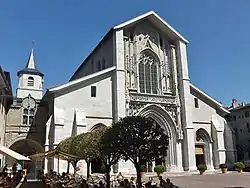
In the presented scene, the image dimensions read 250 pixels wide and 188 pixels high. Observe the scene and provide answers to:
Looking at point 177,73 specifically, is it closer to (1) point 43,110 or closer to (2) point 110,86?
(2) point 110,86

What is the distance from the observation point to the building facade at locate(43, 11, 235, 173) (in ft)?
87.2

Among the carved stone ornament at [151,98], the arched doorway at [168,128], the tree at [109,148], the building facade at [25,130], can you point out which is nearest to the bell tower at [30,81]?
the building facade at [25,130]

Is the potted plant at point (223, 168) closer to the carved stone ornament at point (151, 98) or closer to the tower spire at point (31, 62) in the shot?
the carved stone ornament at point (151, 98)

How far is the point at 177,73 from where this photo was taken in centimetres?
3253

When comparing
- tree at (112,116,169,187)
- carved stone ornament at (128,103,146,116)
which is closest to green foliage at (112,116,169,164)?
tree at (112,116,169,187)

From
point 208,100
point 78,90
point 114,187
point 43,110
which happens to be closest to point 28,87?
point 43,110

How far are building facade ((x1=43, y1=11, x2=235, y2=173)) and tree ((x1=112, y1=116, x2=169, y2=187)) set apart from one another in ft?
39.8

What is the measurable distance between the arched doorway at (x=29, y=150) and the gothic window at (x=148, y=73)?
12501 mm

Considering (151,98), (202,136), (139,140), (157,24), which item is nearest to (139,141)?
(139,140)

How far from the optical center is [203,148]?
1238 inches

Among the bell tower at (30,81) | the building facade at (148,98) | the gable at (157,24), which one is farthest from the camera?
the bell tower at (30,81)

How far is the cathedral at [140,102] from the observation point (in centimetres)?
2702

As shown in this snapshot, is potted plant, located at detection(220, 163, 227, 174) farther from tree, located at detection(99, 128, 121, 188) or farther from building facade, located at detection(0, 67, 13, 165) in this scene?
building facade, located at detection(0, 67, 13, 165)

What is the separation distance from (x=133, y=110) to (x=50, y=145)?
8571mm
